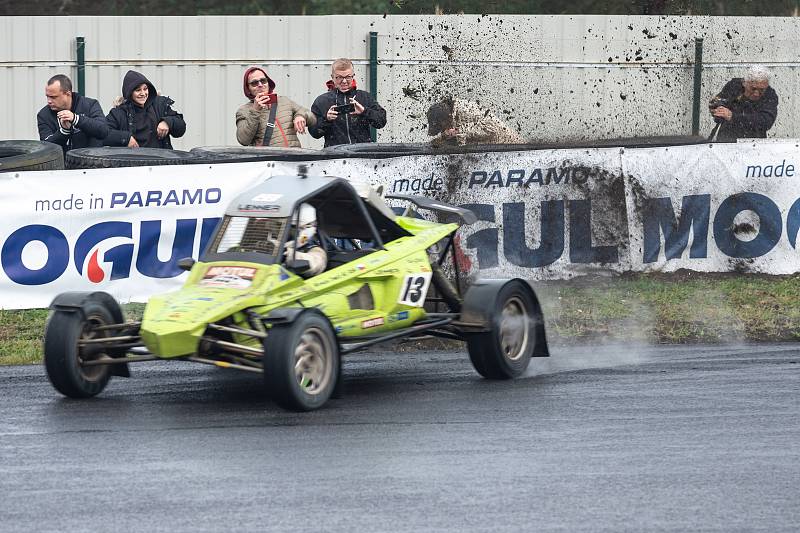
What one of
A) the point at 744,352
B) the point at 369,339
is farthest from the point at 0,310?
the point at 744,352

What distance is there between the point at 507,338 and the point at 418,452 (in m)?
Result: 2.61

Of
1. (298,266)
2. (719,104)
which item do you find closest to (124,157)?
(298,266)

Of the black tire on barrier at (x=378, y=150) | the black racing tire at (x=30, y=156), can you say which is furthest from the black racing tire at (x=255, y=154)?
the black racing tire at (x=30, y=156)

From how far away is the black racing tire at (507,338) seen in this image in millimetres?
9562

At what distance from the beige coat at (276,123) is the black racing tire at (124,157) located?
1020 millimetres

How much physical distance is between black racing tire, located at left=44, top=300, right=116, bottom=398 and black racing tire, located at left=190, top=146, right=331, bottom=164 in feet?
13.7

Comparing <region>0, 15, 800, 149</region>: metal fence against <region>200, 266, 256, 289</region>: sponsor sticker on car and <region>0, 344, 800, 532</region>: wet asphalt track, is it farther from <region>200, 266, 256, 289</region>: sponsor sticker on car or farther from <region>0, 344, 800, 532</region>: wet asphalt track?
<region>200, 266, 256, 289</region>: sponsor sticker on car

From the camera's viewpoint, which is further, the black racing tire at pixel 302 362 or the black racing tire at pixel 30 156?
the black racing tire at pixel 30 156

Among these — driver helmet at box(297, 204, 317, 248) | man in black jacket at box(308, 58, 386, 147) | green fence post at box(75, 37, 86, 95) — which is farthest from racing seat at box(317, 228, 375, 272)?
green fence post at box(75, 37, 86, 95)

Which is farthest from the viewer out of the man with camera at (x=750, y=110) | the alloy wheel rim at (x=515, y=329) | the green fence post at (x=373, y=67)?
the green fence post at (x=373, y=67)

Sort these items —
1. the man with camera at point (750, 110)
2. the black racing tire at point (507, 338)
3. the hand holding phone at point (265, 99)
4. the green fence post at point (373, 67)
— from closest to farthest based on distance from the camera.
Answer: the black racing tire at point (507, 338) → the hand holding phone at point (265, 99) → the man with camera at point (750, 110) → the green fence post at point (373, 67)

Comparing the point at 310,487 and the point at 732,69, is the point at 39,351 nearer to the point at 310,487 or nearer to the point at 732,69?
the point at 310,487

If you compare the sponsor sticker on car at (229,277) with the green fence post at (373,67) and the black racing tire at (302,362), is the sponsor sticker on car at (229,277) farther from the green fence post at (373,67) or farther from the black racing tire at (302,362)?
the green fence post at (373,67)

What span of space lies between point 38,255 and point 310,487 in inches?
248
